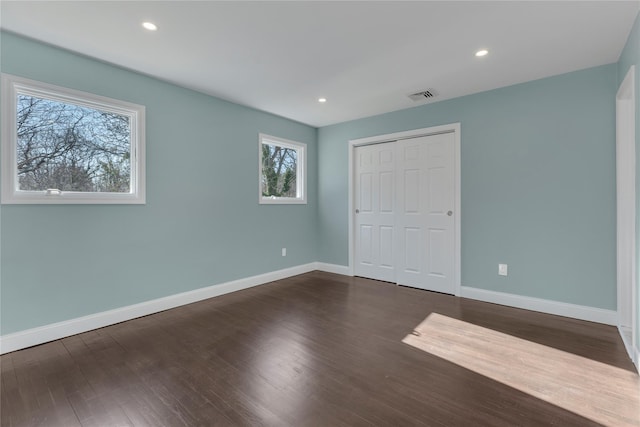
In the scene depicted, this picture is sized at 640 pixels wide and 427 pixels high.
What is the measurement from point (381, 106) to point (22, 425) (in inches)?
182

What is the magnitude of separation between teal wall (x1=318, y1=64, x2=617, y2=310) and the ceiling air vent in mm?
280

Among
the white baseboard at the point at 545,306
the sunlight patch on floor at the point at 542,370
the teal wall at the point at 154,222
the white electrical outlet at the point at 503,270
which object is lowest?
the sunlight patch on floor at the point at 542,370

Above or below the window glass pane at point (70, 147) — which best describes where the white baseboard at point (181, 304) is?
below

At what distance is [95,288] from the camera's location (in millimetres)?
2840

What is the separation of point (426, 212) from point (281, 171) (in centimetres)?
245

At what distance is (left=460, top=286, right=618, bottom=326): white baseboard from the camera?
294cm

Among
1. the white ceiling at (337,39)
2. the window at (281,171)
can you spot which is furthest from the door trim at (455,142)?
the window at (281,171)

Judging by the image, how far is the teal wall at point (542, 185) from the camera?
2965mm

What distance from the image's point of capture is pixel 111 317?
2.94 metres

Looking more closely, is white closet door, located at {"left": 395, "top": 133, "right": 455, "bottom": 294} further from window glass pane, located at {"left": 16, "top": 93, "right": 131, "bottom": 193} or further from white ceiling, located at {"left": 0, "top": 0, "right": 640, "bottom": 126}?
window glass pane, located at {"left": 16, "top": 93, "right": 131, "bottom": 193}

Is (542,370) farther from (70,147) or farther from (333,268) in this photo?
(70,147)

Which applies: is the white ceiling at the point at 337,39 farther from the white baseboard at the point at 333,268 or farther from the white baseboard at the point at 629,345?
the white baseboard at the point at 333,268

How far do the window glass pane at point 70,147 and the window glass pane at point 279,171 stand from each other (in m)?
1.94

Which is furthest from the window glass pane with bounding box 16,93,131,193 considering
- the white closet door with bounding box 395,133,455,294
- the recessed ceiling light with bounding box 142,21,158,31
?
the white closet door with bounding box 395,133,455,294
